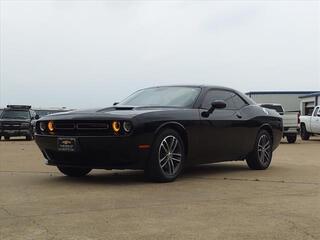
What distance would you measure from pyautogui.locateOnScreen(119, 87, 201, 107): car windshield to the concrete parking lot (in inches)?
44.8

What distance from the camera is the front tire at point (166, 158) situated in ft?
26.0

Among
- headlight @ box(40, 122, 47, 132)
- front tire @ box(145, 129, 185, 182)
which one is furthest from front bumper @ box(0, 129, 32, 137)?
front tire @ box(145, 129, 185, 182)

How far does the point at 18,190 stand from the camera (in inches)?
292

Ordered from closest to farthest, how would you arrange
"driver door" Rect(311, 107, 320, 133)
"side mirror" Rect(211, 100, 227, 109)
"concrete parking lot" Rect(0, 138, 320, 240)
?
1. "concrete parking lot" Rect(0, 138, 320, 240)
2. "side mirror" Rect(211, 100, 227, 109)
3. "driver door" Rect(311, 107, 320, 133)

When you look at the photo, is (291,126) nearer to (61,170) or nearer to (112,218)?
(61,170)

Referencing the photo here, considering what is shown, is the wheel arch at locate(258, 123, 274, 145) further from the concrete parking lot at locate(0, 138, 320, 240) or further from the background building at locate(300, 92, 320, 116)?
the background building at locate(300, 92, 320, 116)

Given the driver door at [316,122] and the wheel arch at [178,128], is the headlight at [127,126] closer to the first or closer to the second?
the wheel arch at [178,128]

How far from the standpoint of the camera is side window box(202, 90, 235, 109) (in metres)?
9.14

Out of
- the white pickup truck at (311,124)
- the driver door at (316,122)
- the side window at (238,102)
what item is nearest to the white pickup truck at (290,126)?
the driver door at (316,122)

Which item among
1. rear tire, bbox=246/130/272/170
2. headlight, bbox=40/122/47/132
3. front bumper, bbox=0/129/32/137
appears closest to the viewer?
headlight, bbox=40/122/47/132

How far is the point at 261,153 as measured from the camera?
409 inches

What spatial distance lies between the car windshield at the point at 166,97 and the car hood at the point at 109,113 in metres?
0.43

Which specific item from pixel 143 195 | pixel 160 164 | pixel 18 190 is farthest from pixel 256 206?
pixel 18 190

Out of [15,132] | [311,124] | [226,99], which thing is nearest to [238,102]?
[226,99]
